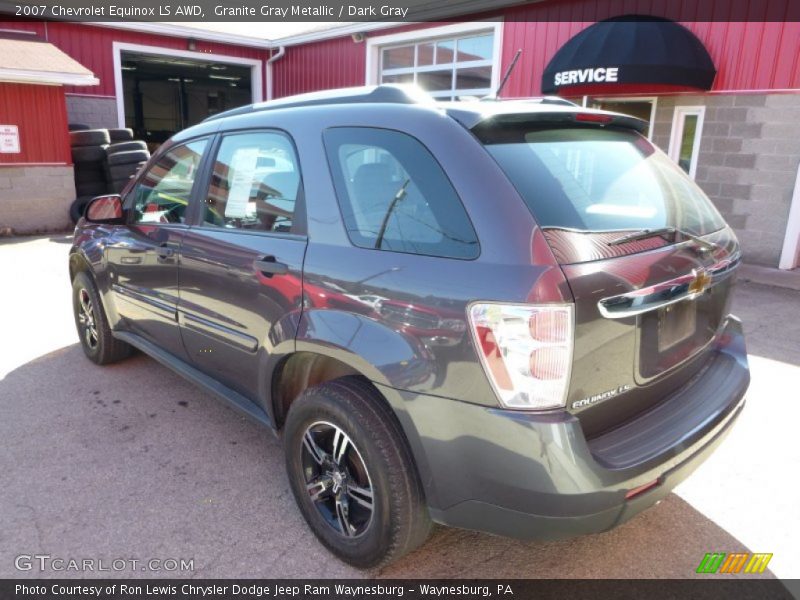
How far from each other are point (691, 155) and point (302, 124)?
8234mm

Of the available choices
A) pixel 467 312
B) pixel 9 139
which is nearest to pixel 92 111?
pixel 9 139

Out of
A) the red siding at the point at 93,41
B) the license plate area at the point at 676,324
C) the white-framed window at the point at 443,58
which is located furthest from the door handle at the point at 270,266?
the red siding at the point at 93,41

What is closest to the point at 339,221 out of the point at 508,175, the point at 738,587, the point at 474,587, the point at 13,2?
the point at 508,175

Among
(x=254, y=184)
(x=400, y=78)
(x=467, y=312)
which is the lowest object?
(x=467, y=312)

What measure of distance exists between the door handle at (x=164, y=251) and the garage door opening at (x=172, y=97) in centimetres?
2058

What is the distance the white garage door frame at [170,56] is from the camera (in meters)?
14.1

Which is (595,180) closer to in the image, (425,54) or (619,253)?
(619,253)

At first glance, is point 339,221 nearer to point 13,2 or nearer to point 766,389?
point 766,389

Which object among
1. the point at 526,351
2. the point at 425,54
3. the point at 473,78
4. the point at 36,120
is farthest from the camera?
the point at 425,54

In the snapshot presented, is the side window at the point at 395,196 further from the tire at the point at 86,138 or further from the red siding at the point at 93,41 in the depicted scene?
the red siding at the point at 93,41

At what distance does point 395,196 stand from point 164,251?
1737mm

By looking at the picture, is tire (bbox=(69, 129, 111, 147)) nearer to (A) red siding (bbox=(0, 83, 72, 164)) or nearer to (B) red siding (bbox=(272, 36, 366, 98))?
(A) red siding (bbox=(0, 83, 72, 164))

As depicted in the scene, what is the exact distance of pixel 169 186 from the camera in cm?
356

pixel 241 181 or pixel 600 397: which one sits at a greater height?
pixel 241 181
